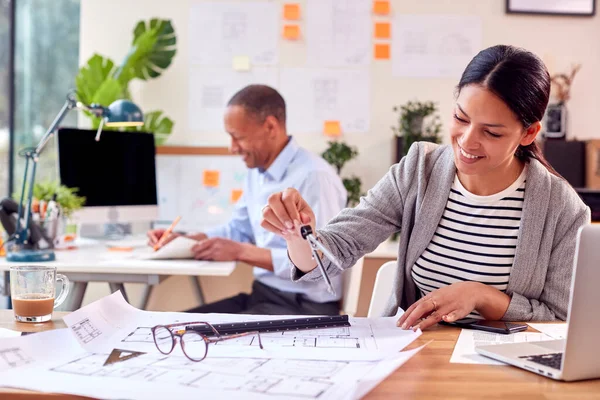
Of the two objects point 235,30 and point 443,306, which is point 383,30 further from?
point 443,306

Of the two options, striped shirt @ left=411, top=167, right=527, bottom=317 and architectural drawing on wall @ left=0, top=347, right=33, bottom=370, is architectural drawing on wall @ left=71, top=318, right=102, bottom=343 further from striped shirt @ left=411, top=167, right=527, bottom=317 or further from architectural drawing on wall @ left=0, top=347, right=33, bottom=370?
striped shirt @ left=411, top=167, right=527, bottom=317

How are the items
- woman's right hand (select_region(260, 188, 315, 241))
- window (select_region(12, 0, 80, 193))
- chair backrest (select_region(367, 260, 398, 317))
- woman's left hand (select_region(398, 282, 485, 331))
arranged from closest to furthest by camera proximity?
woman's left hand (select_region(398, 282, 485, 331)), woman's right hand (select_region(260, 188, 315, 241)), chair backrest (select_region(367, 260, 398, 317)), window (select_region(12, 0, 80, 193))

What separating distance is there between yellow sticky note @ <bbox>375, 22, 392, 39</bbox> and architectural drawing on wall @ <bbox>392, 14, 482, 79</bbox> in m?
0.03

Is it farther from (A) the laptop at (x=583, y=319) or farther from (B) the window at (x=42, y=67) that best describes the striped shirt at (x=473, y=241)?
(B) the window at (x=42, y=67)

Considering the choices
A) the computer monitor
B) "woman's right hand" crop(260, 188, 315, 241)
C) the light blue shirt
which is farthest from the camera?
the computer monitor

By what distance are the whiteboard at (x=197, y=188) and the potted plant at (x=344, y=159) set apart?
0.50 metres

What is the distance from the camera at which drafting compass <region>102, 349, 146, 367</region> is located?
1.06m

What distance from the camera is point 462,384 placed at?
1014 mm

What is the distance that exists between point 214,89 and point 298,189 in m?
1.42

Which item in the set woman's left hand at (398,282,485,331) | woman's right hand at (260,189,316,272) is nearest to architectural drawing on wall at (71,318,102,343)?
woman's right hand at (260,189,316,272)

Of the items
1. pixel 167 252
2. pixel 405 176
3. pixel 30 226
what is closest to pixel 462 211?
pixel 405 176

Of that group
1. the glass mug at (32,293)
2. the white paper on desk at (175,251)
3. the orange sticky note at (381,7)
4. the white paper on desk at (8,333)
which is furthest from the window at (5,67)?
the white paper on desk at (8,333)

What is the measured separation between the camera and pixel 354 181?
12.0 feet

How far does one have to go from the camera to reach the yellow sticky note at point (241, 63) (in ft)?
12.4
